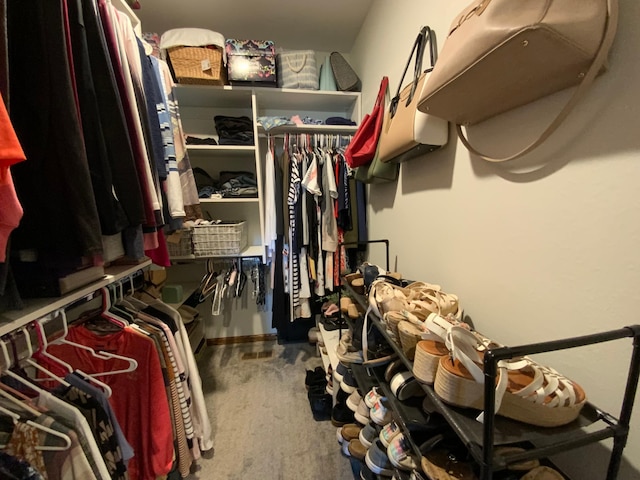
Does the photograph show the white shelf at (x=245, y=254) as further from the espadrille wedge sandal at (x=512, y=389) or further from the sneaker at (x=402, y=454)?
the espadrille wedge sandal at (x=512, y=389)

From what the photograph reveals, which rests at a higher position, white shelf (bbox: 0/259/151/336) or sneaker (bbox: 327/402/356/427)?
white shelf (bbox: 0/259/151/336)

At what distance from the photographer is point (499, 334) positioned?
0.72 metres

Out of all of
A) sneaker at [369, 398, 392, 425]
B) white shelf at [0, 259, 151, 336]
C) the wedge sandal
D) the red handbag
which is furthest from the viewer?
the red handbag

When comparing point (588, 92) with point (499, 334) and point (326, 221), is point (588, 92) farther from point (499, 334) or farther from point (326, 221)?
point (326, 221)

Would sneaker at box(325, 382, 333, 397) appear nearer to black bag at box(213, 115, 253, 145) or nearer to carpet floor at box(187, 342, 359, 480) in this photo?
carpet floor at box(187, 342, 359, 480)

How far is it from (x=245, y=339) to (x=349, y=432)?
4.43 feet

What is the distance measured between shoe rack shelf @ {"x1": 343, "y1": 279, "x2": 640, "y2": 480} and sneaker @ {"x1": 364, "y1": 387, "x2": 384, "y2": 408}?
46cm

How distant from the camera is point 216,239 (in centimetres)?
175

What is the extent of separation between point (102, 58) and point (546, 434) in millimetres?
1239

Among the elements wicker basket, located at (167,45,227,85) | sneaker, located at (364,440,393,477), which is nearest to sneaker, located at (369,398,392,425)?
sneaker, located at (364,440,393,477)

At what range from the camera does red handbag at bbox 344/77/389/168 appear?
1.28m

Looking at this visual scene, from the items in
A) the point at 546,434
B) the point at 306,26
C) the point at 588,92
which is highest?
the point at 306,26

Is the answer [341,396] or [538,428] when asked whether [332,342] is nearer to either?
[341,396]

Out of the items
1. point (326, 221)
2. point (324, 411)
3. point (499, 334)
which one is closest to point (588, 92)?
point (499, 334)
